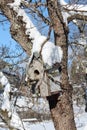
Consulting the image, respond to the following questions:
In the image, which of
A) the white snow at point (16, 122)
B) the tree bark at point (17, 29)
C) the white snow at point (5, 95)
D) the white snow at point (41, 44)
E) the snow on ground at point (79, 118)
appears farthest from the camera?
the snow on ground at point (79, 118)

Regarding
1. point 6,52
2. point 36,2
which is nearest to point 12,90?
point 6,52

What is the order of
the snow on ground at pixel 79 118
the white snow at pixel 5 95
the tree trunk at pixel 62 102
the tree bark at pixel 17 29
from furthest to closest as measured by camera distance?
the snow on ground at pixel 79 118
the white snow at pixel 5 95
the tree bark at pixel 17 29
the tree trunk at pixel 62 102

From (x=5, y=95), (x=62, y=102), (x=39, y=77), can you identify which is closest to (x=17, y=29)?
(x=39, y=77)

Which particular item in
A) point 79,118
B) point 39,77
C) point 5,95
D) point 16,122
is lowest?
point 79,118

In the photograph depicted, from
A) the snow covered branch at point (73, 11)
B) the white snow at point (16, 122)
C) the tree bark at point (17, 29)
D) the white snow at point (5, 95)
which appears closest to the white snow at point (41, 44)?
the tree bark at point (17, 29)

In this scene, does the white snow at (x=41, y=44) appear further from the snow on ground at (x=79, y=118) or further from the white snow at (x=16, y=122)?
the snow on ground at (x=79, y=118)

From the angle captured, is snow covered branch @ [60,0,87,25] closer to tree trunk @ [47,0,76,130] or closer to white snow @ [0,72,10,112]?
tree trunk @ [47,0,76,130]

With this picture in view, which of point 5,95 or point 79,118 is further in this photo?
point 79,118

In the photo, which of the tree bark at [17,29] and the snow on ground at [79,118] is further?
the snow on ground at [79,118]

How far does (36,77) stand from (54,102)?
15.1 inches

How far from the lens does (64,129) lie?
501 centimetres

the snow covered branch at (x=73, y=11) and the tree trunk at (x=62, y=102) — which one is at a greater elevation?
the snow covered branch at (x=73, y=11)

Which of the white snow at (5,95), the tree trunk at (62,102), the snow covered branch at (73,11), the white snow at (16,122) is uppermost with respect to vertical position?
the snow covered branch at (73,11)

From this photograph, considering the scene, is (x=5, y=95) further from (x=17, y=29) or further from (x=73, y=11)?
(x=73, y=11)
